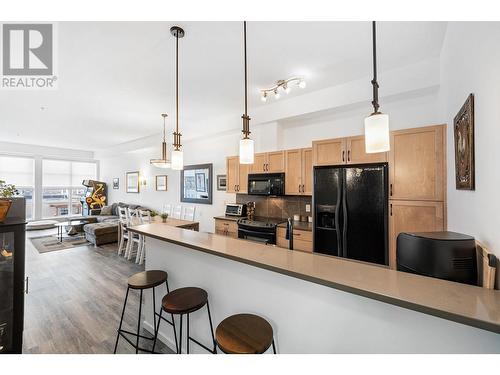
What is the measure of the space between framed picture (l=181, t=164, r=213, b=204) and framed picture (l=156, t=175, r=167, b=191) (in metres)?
0.96

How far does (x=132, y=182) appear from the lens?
7738mm

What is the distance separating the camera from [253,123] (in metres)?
4.23

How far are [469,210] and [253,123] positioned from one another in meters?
3.39

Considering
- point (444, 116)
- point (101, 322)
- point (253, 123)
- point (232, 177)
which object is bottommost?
point (101, 322)

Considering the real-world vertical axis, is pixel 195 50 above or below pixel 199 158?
above

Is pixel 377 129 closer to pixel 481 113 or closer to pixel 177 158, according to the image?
pixel 481 113

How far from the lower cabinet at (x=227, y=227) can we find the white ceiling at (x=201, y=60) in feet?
6.55

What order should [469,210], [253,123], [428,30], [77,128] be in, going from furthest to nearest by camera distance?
[77,128] < [253,123] < [428,30] < [469,210]

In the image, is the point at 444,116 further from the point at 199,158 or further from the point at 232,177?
the point at 199,158

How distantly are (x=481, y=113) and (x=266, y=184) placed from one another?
2.78 meters

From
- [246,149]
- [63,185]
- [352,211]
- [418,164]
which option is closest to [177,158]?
[246,149]

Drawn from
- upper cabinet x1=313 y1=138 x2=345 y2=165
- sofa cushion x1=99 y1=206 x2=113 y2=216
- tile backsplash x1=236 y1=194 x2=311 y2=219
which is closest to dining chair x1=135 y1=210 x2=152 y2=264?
tile backsplash x1=236 y1=194 x2=311 y2=219
